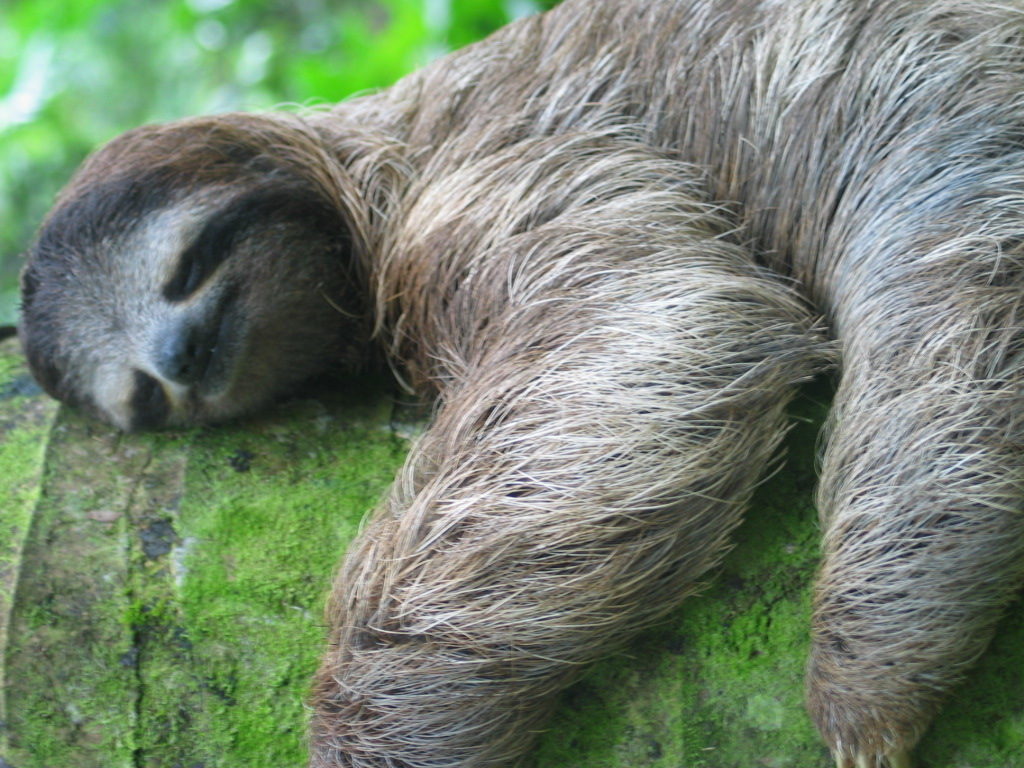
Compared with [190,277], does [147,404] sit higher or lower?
lower

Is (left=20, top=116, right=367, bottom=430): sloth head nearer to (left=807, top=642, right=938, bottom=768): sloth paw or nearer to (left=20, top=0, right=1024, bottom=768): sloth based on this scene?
(left=20, top=0, right=1024, bottom=768): sloth

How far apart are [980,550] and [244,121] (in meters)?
3.10

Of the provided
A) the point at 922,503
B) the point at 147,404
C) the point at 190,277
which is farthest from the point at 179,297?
the point at 922,503

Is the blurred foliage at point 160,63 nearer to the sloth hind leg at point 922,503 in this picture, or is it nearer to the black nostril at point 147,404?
the black nostril at point 147,404

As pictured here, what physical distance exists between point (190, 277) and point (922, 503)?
2611mm

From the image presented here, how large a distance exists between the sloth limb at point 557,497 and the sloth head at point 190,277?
0.88 m

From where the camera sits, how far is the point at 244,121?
429 centimetres

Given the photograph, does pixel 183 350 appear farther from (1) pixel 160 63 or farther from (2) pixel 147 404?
(1) pixel 160 63

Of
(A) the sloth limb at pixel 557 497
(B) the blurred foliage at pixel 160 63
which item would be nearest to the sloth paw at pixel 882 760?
(A) the sloth limb at pixel 557 497

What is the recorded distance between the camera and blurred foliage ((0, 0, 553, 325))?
6828mm

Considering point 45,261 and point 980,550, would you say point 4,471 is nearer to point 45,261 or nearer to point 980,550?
point 45,261

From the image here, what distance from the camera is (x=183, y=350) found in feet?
12.8

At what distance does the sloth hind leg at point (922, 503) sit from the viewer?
2.84 m

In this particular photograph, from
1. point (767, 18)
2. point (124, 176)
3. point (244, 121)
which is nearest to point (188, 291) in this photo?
point (124, 176)
